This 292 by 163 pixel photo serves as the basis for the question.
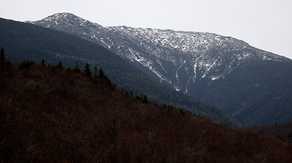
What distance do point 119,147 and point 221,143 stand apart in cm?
1433

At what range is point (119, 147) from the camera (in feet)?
37.3

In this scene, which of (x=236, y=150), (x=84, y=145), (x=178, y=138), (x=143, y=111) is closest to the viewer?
(x=84, y=145)

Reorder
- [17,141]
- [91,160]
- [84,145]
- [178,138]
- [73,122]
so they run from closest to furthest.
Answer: [17,141]
[91,160]
[84,145]
[73,122]
[178,138]

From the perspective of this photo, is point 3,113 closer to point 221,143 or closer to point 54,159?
point 54,159

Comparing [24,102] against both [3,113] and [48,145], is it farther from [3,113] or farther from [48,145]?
[48,145]

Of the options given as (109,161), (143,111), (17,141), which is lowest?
(143,111)

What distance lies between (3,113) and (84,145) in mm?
4664

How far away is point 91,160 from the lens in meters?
9.79

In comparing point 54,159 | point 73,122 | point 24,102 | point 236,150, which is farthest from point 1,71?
point 236,150

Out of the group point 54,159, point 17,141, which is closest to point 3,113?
point 17,141

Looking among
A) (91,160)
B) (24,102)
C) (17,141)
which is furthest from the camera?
(24,102)

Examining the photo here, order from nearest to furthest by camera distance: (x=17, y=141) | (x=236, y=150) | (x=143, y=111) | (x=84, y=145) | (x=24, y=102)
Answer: (x=17, y=141) → (x=84, y=145) → (x=24, y=102) → (x=236, y=150) → (x=143, y=111)

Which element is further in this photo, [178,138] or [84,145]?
[178,138]

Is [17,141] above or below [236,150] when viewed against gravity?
above
